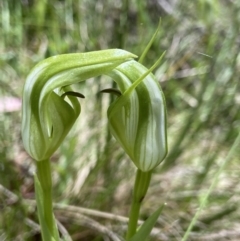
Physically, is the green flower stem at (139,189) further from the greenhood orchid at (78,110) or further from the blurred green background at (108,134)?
the blurred green background at (108,134)

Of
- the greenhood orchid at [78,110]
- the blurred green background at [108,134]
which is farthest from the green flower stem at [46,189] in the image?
the blurred green background at [108,134]

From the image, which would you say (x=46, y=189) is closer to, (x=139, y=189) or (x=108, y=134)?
(x=139, y=189)

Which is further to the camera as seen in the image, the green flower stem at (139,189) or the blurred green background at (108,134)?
the blurred green background at (108,134)

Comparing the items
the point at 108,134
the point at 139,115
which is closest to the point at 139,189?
the point at 139,115

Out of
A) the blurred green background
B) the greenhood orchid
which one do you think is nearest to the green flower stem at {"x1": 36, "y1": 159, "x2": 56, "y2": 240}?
the greenhood orchid

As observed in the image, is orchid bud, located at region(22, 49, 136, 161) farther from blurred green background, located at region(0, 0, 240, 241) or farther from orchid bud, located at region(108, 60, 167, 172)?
blurred green background, located at region(0, 0, 240, 241)

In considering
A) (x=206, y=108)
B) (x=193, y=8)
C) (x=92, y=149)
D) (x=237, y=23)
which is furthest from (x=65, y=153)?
(x=193, y=8)

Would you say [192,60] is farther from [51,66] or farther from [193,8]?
[51,66]
